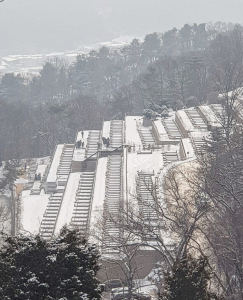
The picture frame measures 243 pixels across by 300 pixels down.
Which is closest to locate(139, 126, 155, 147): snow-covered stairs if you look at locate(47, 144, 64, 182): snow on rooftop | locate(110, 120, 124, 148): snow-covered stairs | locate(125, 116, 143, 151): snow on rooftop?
locate(125, 116, 143, 151): snow on rooftop

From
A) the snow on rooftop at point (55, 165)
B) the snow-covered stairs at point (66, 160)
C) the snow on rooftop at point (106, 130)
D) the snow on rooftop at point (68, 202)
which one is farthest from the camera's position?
the snow on rooftop at point (106, 130)

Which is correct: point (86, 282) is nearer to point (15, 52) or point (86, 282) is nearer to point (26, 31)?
point (15, 52)

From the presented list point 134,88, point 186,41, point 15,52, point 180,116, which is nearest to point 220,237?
point 180,116

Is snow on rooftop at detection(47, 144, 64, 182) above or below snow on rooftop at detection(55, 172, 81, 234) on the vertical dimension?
above

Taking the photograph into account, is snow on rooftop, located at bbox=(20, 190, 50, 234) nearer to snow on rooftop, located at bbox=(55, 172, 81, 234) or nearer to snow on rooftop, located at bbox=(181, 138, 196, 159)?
snow on rooftop, located at bbox=(55, 172, 81, 234)

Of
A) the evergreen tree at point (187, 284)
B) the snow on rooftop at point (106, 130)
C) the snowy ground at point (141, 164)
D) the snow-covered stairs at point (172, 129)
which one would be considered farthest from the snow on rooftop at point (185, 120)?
the evergreen tree at point (187, 284)

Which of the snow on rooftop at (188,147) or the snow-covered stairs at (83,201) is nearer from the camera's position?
the snow-covered stairs at (83,201)

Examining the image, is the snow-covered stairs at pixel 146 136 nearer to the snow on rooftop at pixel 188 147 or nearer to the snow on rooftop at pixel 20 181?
the snow on rooftop at pixel 188 147

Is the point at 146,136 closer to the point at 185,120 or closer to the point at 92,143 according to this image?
the point at 185,120
